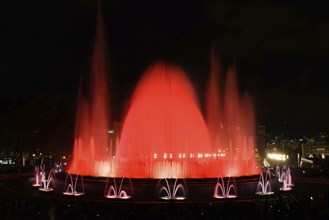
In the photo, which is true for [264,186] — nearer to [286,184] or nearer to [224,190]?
[224,190]

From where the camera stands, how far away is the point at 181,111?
31.7 metres

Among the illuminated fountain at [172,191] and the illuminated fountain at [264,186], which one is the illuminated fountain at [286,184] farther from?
the illuminated fountain at [172,191]

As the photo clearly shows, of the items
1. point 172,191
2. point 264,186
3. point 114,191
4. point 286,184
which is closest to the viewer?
Answer: point 172,191

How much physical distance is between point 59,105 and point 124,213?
38.3 m

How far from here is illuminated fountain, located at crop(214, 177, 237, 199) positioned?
67.8 feet

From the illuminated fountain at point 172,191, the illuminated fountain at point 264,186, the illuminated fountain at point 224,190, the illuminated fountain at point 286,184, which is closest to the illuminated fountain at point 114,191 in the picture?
the illuminated fountain at point 172,191

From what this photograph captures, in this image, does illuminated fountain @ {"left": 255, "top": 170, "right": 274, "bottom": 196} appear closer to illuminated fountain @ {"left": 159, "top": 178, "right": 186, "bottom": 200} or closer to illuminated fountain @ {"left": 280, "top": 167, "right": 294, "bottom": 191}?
illuminated fountain @ {"left": 280, "top": 167, "right": 294, "bottom": 191}

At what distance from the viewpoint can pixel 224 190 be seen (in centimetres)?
2091

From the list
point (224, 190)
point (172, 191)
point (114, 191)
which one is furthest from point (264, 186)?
point (114, 191)

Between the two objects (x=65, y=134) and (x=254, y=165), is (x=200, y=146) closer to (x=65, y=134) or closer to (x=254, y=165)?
(x=254, y=165)

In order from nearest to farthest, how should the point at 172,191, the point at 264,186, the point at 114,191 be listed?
the point at 172,191 < the point at 114,191 < the point at 264,186

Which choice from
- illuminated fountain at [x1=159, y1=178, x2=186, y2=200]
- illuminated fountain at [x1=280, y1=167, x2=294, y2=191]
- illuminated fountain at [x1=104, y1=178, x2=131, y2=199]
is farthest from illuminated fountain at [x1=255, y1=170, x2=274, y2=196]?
illuminated fountain at [x1=104, y1=178, x2=131, y2=199]

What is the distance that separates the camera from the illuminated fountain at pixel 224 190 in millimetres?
20656

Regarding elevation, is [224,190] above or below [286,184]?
below
